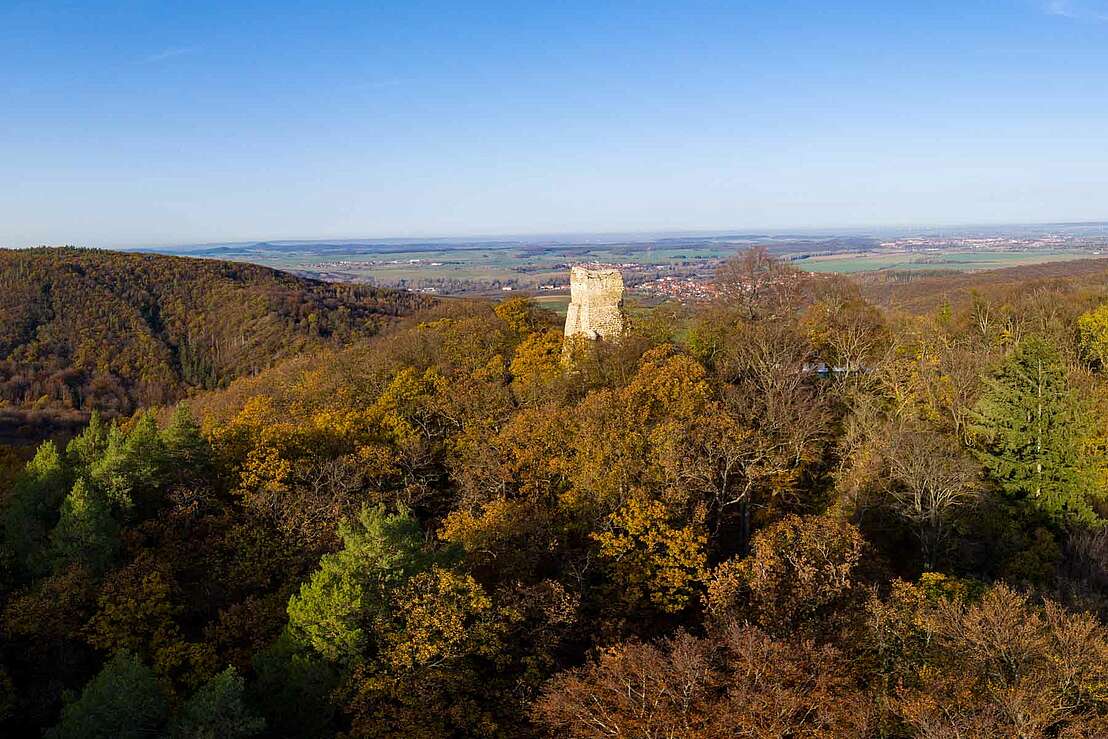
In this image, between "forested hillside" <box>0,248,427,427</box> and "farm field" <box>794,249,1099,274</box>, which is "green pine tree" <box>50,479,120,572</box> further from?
"farm field" <box>794,249,1099,274</box>

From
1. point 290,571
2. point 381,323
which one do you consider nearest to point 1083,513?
point 290,571

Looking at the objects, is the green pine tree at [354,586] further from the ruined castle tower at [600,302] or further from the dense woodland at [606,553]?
the ruined castle tower at [600,302]

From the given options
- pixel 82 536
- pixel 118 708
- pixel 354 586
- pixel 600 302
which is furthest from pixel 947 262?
pixel 118 708

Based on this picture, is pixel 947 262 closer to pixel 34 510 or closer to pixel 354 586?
pixel 354 586

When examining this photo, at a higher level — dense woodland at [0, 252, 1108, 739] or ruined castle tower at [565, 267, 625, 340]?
ruined castle tower at [565, 267, 625, 340]

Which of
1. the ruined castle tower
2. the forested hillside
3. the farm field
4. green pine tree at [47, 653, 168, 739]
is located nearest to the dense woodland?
green pine tree at [47, 653, 168, 739]

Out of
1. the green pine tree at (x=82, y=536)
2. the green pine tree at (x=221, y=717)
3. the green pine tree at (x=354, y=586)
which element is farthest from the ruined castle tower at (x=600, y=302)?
the green pine tree at (x=221, y=717)
